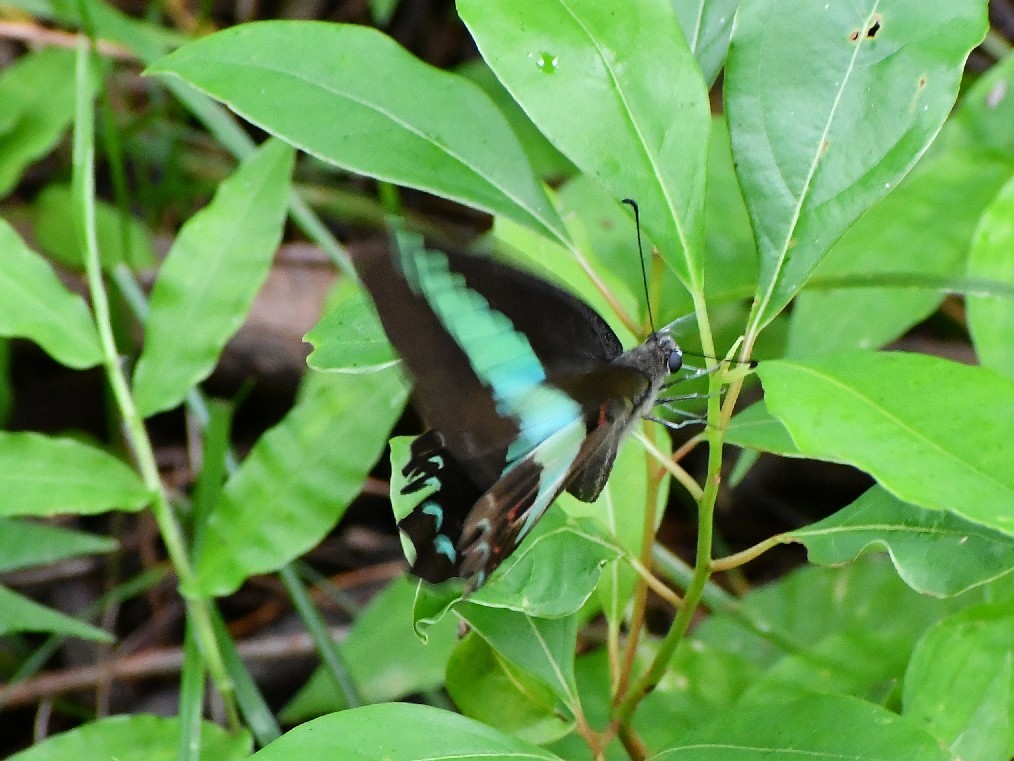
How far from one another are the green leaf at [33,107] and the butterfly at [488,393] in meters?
1.62

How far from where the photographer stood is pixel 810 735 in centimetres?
105

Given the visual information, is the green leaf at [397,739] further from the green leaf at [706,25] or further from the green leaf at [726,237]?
the green leaf at [726,237]

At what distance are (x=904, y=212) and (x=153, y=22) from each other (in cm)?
219

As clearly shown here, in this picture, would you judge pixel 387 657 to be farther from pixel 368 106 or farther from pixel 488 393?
pixel 368 106

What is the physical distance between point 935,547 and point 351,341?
67 cm

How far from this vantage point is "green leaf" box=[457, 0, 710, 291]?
43.4 inches

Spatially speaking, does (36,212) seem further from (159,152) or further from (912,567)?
(912,567)

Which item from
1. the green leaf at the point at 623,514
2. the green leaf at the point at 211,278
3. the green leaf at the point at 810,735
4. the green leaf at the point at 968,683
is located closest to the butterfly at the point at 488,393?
the green leaf at the point at 623,514

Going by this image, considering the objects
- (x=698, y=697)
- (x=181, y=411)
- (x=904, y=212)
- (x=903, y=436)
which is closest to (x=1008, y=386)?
(x=903, y=436)

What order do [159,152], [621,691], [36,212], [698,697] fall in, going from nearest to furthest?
[621,691]
[698,697]
[36,212]
[159,152]

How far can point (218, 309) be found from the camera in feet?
5.25

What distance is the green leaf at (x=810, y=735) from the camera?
1.00 m

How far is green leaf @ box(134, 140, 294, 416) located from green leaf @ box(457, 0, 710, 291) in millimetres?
660

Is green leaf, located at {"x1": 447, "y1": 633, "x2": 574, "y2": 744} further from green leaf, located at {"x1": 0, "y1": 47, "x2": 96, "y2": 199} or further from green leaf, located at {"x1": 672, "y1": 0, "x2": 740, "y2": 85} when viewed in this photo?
green leaf, located at {"x1": 0, "y1": 47, "x2": 96, "y2": 199}
